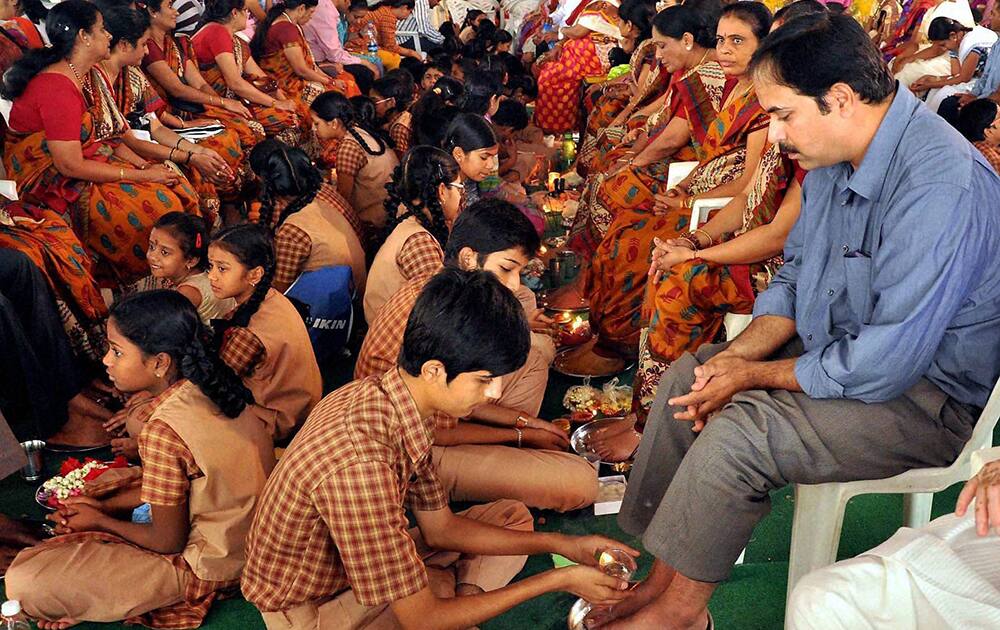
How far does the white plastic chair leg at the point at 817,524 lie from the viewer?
79.0 inches

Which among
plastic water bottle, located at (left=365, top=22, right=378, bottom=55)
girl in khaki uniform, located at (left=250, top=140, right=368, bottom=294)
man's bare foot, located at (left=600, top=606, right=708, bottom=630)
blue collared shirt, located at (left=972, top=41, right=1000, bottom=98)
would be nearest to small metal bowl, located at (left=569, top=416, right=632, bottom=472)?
man's bare foot, located at (left=600, top=606, right=708, bottom=630)

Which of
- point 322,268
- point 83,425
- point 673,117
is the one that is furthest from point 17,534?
point 673,117

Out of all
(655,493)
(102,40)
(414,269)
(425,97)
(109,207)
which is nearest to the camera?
(655,493)

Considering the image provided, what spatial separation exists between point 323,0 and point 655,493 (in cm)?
603

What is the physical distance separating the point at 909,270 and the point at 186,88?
432 centimetres

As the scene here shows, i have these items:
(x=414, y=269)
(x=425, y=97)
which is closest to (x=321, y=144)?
(x=425, y=97)

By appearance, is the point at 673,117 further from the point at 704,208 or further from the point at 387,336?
the point at 387,336

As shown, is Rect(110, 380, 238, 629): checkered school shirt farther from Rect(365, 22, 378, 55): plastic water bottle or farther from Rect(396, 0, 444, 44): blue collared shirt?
Rect(396, 0, 444, 44): blue collared shirt

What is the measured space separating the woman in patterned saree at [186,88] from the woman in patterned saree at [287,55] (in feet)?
2.67

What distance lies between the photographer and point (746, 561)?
2.47 meters

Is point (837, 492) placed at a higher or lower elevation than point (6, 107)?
lower

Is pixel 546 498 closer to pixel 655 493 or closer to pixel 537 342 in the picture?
pixel 655 493

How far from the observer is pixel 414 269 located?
316 centimetres

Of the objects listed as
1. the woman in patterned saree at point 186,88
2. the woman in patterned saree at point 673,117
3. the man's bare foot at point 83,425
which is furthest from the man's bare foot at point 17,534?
the woman in patterned saree at point 186,88
